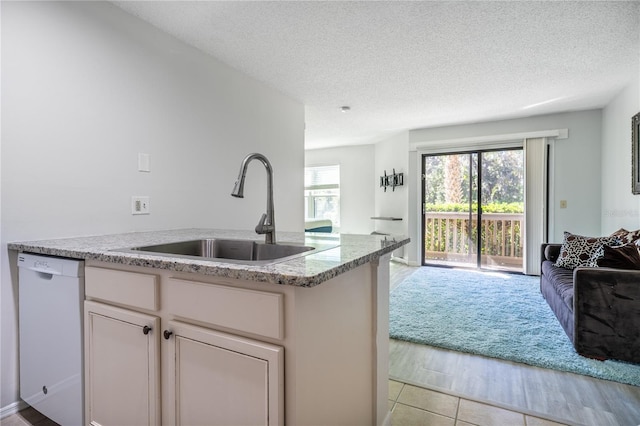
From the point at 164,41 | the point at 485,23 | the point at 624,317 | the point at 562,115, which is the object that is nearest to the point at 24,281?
the point at 164,41

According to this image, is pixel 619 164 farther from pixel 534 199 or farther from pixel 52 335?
pixel 52 335

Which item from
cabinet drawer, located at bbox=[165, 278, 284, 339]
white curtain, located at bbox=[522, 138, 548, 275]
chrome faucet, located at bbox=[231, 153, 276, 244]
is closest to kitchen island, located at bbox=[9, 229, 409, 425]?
cabinet drawer, located at bbox=[165, 278, 284, 339]

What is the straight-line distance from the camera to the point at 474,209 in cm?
507

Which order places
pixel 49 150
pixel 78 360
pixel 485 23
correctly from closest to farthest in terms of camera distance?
pixel 78 360
pixel 49 150
pixel 485 23

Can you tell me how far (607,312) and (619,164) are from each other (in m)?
2.43

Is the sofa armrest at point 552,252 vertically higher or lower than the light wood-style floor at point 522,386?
higher

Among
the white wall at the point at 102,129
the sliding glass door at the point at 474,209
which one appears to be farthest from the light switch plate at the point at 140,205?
the sliding glass door at the point at 474,209

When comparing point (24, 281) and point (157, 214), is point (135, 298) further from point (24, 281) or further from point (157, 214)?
point (157, 214)

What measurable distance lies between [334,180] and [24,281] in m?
5.98

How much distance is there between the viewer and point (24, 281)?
156 cm

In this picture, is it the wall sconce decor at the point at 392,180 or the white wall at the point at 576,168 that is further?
the wall sconce decor at the point at 392,180

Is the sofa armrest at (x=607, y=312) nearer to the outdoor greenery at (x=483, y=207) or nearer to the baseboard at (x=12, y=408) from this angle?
the outdoor greenery at (x=483, y=207)

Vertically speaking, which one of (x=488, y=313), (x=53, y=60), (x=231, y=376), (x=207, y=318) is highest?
(x=53, y=60)

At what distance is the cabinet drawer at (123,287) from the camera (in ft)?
3.75
